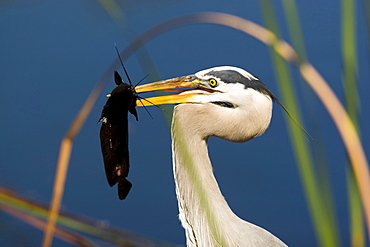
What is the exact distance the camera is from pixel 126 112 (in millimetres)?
1269

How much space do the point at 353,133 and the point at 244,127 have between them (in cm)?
93

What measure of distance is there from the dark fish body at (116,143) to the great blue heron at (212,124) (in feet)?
0.56

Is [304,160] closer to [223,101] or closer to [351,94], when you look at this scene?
[351,94]

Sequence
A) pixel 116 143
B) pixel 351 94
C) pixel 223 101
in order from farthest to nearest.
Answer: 1. pixel 223 101
2. pixel 116 143
3. pixel 351 94

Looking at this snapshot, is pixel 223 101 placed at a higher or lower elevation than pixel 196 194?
higher

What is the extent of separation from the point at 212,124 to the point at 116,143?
1.02 feet

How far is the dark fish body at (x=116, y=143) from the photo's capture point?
3.93 feet

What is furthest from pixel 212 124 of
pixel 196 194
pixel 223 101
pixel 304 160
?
pixel 304 160

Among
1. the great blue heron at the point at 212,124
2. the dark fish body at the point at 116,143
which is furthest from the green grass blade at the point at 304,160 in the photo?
the great blue heron at the point at 212,124

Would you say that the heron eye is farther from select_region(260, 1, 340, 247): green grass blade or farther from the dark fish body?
select_region(260, 1, 340, 247): green grass blade

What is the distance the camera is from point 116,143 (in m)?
1.22

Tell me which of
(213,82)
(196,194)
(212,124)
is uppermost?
(213,82)

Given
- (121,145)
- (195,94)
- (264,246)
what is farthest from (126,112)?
(264,246)

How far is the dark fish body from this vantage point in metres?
1.20
